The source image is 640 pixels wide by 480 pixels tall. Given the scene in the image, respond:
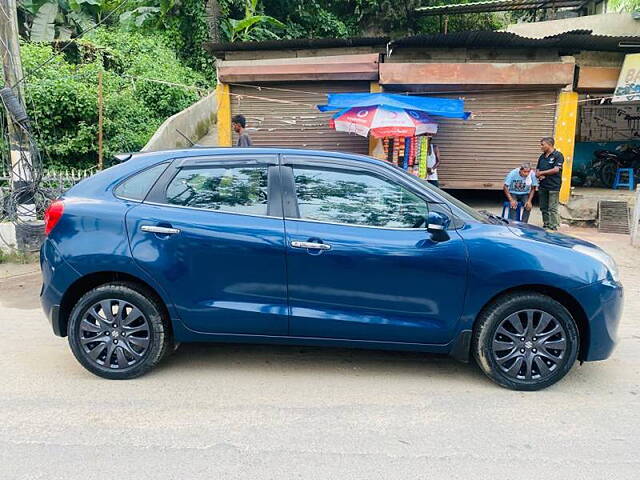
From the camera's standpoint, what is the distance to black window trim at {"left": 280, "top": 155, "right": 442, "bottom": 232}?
384 cm

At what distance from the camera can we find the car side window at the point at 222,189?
3.93 metres

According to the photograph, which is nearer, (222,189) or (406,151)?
(222,189)

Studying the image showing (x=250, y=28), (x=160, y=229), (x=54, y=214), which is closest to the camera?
(x=160, y=229)

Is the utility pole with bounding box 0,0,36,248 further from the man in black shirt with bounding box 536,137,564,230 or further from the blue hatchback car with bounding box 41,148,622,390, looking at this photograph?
the man in black shirt with bounding box 536,137,564,230

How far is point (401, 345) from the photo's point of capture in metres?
3.85

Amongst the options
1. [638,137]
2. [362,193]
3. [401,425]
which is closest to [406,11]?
[638,137]

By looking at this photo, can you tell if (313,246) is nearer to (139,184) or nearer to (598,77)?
(139,184)

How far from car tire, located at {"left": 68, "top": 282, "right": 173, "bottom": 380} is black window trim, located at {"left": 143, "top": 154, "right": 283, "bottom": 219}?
708 mm

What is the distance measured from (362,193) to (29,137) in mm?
6454

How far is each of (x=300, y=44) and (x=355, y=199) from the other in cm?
798

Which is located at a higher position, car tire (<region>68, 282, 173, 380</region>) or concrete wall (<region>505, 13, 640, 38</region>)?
concrete wall (<region>505, 13, 640, 38</region>)

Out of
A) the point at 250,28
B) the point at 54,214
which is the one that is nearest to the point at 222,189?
the point at 54,214

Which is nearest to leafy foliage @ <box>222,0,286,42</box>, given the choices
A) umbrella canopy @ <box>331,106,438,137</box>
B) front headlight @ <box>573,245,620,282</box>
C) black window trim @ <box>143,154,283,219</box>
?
umbrella canopy @ <box>331,106,438,137</box>

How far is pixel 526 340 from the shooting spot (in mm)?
3779
